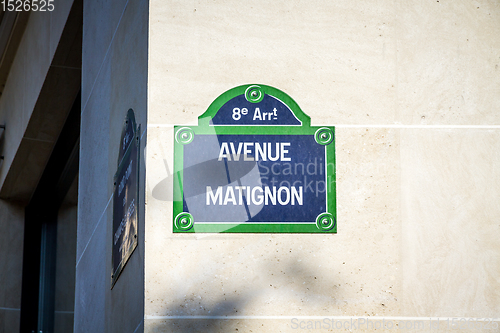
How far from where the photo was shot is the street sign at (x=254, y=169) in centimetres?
292

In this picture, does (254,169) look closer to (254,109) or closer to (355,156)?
(254,109)

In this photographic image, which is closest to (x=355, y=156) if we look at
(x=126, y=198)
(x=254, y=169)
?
(x=254, y=169)

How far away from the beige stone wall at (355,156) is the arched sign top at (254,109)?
4 cm

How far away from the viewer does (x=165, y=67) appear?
308cm

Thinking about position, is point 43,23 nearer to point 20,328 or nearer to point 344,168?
point 20,328

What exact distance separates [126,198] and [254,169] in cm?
72

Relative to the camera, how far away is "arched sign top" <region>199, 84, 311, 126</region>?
3021 millimetres

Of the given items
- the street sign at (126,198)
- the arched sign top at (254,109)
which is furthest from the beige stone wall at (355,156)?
the street sign at (126,198)

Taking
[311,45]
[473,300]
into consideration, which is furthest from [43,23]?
[473,300]

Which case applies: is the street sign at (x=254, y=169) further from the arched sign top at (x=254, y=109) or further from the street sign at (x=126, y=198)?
the street sign at (x=126, y=198)

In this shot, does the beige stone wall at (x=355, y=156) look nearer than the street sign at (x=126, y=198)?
Yes

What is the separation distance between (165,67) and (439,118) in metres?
1.25

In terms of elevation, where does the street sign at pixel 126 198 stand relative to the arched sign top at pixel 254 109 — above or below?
below

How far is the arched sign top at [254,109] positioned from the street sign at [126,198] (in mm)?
402
